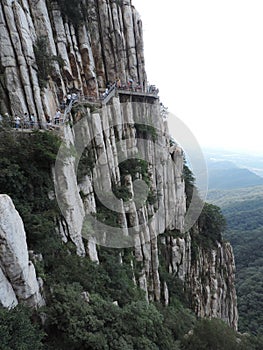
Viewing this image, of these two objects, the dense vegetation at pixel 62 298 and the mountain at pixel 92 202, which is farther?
the mountain at pixel 92 202

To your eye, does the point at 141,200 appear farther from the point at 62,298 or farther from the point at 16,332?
the point at 16,332

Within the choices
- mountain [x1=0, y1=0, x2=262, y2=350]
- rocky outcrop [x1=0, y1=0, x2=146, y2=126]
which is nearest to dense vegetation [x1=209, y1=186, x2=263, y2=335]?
mountain [x1=0, y1=0, x2=262, y2=350]

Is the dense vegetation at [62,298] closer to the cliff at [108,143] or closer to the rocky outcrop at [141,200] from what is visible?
the cliff at [108,143]

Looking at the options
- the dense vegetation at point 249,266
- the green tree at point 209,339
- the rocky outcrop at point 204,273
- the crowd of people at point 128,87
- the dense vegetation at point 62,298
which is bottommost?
the dense vegetation at point 249,266

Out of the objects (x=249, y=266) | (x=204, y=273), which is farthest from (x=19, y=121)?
(x=249, y=266)

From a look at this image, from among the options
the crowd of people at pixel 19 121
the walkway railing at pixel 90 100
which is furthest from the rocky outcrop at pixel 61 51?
the walkway railing at pixel 90 100

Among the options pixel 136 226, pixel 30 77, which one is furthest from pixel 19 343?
pixel 30 77
